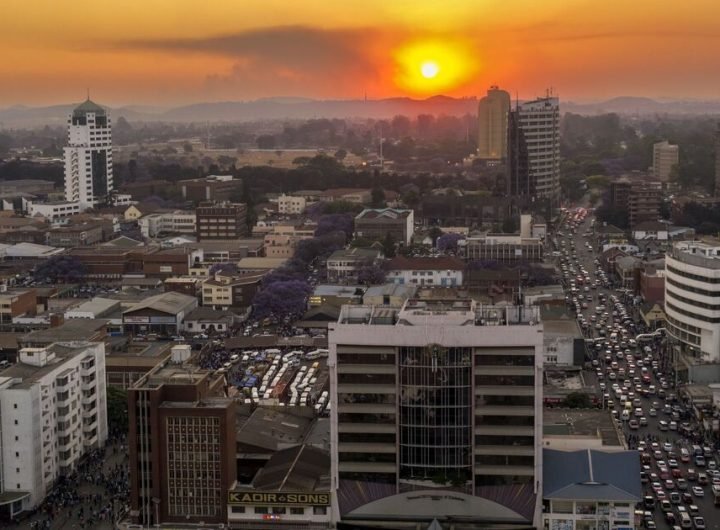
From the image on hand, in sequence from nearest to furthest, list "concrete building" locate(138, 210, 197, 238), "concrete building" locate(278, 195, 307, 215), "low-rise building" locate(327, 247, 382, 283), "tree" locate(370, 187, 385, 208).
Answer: "low-rise building" locate(327, 247, 382, 283) → "concrete building" locate(138, 210, 197, 238) → "tree" locate(370, 187, 385, 208) → "concrete building" locate(278, 195, 307, 215)

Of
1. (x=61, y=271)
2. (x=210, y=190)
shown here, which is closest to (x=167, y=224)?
(x=210, y=190)

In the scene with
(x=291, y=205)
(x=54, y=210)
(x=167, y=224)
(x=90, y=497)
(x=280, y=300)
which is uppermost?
(x=291, y=205)

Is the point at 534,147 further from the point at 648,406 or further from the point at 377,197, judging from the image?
the point at 648,406

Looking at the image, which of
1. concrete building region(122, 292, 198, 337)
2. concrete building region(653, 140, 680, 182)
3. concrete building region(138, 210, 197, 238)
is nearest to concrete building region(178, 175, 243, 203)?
concrete building region(138, 210, 197, 238)

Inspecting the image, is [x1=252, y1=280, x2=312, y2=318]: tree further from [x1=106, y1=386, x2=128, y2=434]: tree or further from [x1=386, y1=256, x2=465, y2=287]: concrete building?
[x1=106, y1=386, x2=128, y2=434]: tree

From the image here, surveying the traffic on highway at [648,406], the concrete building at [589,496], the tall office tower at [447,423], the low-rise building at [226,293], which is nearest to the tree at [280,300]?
the low-rise building at [226,293]

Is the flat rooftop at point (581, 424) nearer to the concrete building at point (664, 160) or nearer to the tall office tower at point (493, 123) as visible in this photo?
the concrete building at point (664, 160)
